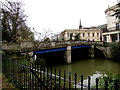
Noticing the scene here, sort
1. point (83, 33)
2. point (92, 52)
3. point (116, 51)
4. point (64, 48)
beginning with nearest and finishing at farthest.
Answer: point (64, 48), point (116, 51), point (92, 52), point (83, 33)

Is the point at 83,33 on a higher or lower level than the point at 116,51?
higher

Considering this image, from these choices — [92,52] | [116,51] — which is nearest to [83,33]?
[92,52]

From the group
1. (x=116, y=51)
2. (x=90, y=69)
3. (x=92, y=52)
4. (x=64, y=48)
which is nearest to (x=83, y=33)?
(x=92, y=52)

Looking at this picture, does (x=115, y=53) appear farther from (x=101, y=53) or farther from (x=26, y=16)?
(x=26, y=16)

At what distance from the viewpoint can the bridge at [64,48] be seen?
12476 mm

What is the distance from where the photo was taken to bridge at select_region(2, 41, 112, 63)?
12.5 meters

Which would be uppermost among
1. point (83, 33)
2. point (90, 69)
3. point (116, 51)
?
point (83, 33)

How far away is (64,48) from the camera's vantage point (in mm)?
17812

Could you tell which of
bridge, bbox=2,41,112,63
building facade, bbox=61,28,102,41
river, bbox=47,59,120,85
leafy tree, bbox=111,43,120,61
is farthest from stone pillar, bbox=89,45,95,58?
building facade, bbox=61,28,102,41

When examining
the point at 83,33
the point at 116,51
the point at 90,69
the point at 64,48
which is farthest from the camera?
the point at 83,33

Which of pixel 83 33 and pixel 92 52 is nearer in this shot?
pixel 92 52

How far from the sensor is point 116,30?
2533cm

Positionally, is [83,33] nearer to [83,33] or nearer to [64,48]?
[83,33]

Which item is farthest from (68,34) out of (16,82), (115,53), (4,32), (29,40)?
(16,82)
